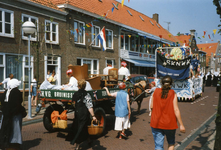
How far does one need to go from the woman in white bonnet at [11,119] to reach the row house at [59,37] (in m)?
6.16

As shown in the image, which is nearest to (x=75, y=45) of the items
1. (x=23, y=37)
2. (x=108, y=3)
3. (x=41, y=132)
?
(x=23, y=37)

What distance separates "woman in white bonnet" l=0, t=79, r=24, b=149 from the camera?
16.4 feet

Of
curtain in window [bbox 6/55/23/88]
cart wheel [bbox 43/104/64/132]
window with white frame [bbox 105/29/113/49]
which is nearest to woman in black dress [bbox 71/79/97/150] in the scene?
cart wheel [bbox 43/104/64/132]

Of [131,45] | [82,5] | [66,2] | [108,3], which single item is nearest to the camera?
[66,2]

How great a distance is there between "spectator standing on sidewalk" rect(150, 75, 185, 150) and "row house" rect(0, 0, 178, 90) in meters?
7.91

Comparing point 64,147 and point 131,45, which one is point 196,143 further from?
point 131,45

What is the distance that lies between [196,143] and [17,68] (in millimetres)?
11855

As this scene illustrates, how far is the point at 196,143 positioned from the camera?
5.80 meters

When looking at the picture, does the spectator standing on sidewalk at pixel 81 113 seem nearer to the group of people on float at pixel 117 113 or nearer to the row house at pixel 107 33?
the group of people on float at pixel 117 113

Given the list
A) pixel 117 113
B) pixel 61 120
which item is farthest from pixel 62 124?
pixel 117 113

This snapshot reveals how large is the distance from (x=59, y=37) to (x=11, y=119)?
12227 millimetres

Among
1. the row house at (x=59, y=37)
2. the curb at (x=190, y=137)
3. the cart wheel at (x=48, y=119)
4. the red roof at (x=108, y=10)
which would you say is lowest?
the curb at (x=190, y=137)

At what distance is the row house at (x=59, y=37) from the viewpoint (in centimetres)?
1323

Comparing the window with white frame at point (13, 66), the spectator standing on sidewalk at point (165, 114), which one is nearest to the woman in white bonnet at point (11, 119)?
the spectator standing on sidewalk at point (165, 114)
